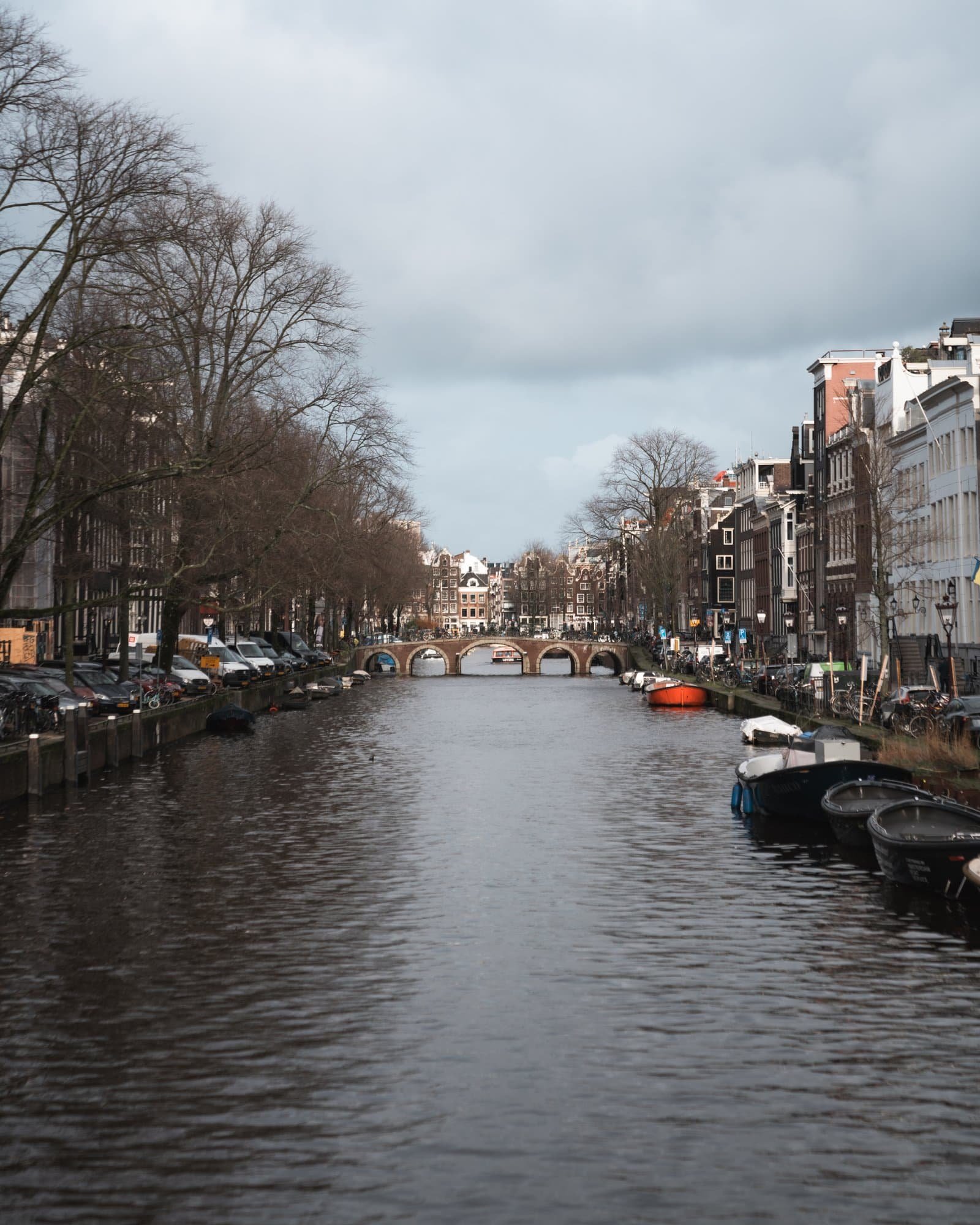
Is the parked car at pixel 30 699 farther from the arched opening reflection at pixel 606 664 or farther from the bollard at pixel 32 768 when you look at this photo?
the arched opening reflection at pixel 606 664

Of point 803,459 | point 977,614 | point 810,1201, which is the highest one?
point 803,459

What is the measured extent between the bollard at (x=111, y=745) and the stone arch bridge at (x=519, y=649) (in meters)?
92.9

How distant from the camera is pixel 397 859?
30500 millimetres

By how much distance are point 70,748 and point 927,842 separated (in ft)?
81.0

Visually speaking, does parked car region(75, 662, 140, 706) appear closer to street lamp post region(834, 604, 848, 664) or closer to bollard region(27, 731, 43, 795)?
bollard region(27, 731, 43, 795)

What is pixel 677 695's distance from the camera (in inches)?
3462

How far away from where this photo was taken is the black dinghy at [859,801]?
31.1 meters

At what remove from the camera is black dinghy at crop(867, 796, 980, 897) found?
2473 centimetres

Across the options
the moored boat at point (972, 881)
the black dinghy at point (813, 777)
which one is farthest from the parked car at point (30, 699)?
the moored boat at point (972, 881)

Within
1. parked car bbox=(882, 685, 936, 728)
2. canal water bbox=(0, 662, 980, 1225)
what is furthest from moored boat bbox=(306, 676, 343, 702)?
canal water bbox=(0, 662, 980, 1225)

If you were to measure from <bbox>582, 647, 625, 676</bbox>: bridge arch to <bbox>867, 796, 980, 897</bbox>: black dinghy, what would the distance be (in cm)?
12074

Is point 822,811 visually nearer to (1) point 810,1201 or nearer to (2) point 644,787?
(2) point 644,787

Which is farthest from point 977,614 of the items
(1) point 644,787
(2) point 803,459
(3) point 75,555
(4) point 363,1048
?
(4) point 363,1048

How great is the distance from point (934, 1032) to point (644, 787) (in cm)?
2680
